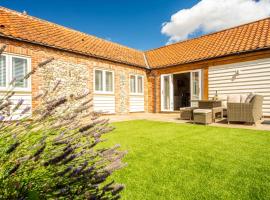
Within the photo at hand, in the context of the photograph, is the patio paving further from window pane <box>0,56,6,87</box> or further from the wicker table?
window pane <box>0,56,6,87</box>

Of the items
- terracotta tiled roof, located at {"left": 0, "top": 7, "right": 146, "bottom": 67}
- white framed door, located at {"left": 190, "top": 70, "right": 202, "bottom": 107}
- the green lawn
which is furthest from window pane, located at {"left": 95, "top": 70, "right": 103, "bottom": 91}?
the green lawn

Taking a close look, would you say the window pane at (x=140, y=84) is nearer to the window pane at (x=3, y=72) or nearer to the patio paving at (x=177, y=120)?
the patio paving at (x=177, y=120)

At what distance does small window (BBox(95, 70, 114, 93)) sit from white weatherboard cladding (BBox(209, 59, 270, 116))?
5.81 meters

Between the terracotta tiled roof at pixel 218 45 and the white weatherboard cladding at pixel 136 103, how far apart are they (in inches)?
101

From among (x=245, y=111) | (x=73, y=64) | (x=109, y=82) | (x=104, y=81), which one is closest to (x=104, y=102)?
(x=104, y=81)

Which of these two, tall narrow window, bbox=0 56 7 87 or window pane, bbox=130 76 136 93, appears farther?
window pane, bbox=130 76 136 93

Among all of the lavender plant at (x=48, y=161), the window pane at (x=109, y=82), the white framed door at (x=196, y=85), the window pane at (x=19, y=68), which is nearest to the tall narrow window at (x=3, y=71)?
the window pane at (x=19, y=68)

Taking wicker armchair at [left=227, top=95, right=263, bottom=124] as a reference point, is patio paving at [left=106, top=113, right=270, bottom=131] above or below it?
below

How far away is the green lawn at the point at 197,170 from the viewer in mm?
2146

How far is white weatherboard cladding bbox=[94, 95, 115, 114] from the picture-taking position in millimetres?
10719

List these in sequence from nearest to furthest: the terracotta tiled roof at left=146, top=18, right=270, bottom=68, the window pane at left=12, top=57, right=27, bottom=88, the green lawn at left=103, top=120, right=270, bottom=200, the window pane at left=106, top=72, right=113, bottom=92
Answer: the green lawn at left=103, top=120, right=270, bottom=200
the window pane at left=12, top=57, right=27, bottom=88
the terracotta tiled roof at left=146, top=18, right=270, bottom=68
the window pane at left=106, top=72, right=113, bottom=92

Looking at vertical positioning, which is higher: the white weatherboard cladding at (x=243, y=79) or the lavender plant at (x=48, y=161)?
the white weatherboard cladding at (x=243, y=79)

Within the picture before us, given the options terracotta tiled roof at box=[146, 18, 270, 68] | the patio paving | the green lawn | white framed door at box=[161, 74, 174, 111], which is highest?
terracotta tiled roof at box=[146, 18, 270, 68]

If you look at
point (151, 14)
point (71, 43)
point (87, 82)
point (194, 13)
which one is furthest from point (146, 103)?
point (194, 13)
